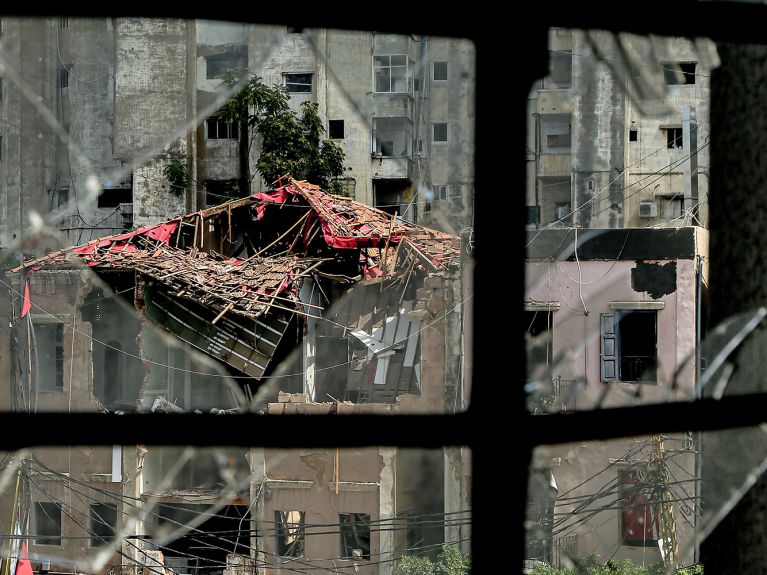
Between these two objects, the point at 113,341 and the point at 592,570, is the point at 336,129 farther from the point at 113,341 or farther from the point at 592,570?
the point at 592,570

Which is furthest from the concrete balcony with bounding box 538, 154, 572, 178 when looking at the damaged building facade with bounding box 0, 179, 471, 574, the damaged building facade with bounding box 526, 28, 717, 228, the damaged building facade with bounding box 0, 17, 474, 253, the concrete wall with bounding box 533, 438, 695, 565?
the concrete wall with bounding box 533, 438, 695, 565

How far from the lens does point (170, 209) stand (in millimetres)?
8086

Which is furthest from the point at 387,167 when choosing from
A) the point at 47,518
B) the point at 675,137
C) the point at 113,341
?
the point at 47,518

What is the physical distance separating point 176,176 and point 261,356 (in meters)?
1.72

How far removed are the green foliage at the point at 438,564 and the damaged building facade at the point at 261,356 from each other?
108mm

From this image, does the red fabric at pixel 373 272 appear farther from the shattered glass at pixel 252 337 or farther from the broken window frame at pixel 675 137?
the broken window frame at pixel 675 137

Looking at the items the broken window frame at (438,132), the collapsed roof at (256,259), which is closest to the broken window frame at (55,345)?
the collapsed roof at (256,259)

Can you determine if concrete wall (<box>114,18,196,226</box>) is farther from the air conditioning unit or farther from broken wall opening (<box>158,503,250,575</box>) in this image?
the air conditioning unit

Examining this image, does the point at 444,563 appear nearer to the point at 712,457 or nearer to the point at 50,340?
the point at 50,340

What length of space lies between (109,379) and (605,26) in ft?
25.3

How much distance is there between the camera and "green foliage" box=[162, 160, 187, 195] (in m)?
7.84

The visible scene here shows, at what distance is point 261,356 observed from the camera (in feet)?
28.1

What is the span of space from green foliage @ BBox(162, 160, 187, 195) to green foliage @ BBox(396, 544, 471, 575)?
130 inches

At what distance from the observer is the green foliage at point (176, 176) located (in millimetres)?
7836
